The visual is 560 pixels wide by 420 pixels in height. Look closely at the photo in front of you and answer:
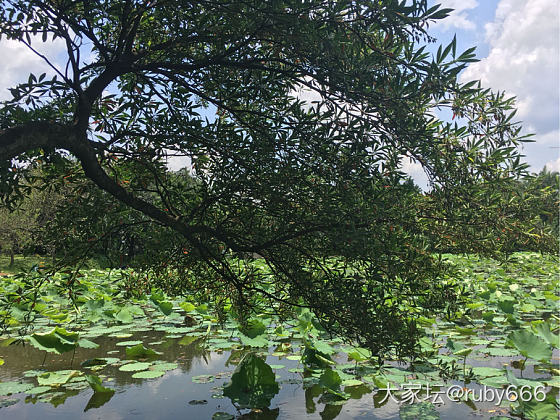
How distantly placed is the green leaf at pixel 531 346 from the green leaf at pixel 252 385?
245 cm

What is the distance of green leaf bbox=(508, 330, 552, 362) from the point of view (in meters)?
4.48

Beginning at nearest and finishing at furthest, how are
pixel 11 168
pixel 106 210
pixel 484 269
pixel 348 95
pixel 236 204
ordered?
pixel 348 95 < pixel 11 168 < pixel 236 204 < pixel 106 210 < pixel 484 269

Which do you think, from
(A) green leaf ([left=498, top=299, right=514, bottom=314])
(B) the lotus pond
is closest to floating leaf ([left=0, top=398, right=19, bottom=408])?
(B) the lotus pond

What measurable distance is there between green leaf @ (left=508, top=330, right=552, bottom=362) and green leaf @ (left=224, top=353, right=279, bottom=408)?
96.4 inches

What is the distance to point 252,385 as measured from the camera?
4.44 meters

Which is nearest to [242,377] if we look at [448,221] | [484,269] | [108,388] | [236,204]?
[108,388]

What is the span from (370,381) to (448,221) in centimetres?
218

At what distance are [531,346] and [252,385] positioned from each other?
9.22ft

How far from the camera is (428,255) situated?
147 inches

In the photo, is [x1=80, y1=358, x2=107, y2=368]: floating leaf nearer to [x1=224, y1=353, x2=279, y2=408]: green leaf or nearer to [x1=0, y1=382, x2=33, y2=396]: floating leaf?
[x1=0, y1=382, x2=33, y2=396]: floating leaf

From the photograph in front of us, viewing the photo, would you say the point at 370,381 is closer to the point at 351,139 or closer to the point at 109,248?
the point at 351,139

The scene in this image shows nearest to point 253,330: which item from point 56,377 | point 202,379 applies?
point 202,379

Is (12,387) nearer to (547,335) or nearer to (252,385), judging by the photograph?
(252,385)

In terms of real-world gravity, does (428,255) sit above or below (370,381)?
above
